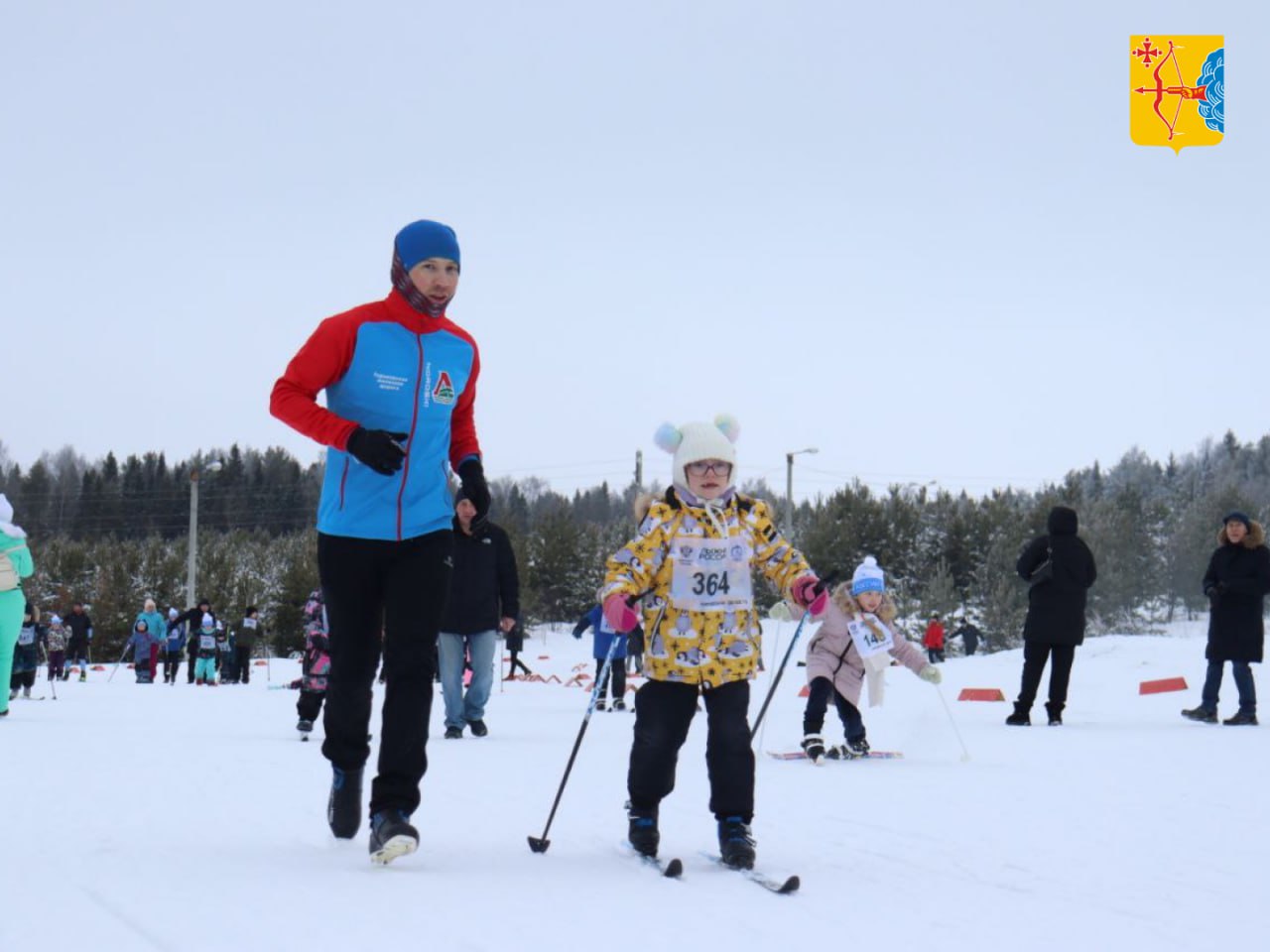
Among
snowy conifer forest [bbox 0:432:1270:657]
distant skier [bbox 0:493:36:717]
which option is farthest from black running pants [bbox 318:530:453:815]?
snowy conifer forest [bbox 0:432:1270:657]

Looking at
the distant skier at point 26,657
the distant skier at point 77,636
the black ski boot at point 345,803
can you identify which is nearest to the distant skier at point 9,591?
the distant skier at point 26,657

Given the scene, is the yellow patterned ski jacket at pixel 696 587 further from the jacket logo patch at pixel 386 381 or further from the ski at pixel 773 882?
the jacket logo patch at pixel 386 381

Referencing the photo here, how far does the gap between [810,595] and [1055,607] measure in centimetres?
735

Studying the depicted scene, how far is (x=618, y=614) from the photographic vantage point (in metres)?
4.52

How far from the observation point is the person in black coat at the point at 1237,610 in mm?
11195

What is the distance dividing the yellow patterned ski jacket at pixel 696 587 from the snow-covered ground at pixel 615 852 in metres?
0.69

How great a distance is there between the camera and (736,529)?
478cm

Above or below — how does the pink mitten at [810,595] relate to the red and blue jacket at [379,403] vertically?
below

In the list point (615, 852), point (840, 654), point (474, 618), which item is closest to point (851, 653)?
point (840, 654)

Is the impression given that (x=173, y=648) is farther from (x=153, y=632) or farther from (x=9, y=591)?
(x=9, y=591)

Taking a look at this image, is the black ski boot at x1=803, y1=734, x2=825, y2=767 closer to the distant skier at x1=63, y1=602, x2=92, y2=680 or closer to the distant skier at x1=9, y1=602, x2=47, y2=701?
the distant skier at x1=9, y1=602, x2=47, y2=701

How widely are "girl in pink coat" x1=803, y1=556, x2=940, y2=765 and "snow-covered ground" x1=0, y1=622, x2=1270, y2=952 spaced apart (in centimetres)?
46

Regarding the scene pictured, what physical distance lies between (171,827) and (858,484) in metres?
60.3

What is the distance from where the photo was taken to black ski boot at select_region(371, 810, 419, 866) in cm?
407
